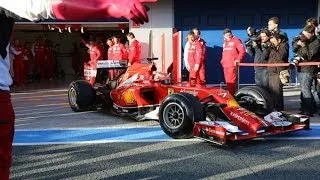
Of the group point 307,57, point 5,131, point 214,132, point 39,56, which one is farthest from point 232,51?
point 39,56

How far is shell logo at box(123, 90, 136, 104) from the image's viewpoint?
8.48 metres

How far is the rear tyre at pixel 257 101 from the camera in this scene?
7664 millimetres

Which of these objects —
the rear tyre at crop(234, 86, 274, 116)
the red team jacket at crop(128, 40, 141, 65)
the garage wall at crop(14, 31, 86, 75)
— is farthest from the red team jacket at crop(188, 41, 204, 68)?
the garage wall at crop(14, 31, 86, 75)

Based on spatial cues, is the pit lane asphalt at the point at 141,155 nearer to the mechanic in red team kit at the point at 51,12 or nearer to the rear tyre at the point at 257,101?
the rear tyre at the point at 257,101

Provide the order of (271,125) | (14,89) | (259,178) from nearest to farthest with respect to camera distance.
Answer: (259,178) < (271,125) < (14,89)

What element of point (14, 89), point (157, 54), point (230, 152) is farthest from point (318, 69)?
point (14, 89)

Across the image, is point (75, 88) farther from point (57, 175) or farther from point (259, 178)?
point (259, 178)

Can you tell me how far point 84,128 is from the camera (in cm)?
821

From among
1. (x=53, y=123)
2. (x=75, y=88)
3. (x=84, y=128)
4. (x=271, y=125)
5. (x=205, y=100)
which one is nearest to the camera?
(x=271, y=125)

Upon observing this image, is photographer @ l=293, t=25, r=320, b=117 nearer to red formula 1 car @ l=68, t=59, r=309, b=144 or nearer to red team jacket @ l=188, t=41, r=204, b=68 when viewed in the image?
red formula 1 car @ l=68, t=59, r=309, b=144

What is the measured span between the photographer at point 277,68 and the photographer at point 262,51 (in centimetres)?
14

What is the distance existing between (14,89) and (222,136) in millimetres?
11327

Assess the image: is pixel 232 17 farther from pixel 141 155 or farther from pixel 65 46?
pixel 65 46

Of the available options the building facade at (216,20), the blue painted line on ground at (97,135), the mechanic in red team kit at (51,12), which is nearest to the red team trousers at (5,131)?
the mechanic in red team kit at (51,12)
